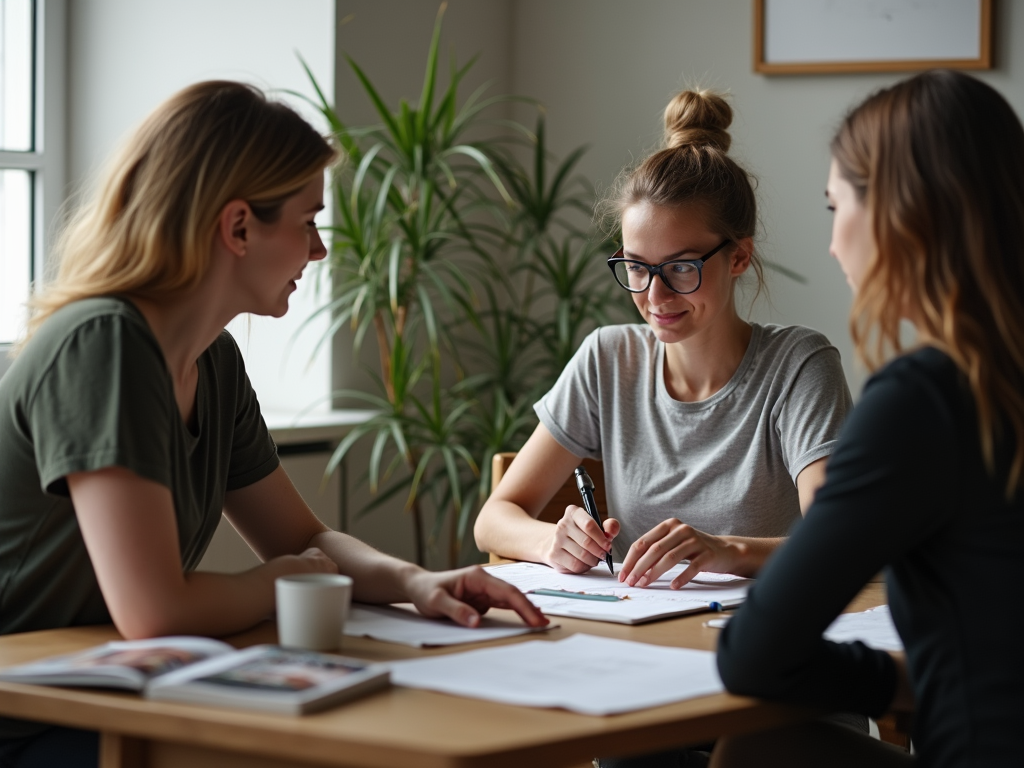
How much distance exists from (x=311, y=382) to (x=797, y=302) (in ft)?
4.75

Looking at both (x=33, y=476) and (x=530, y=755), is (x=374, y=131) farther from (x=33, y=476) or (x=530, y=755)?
(x=530, y=755)

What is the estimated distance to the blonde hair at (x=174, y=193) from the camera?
1444mm

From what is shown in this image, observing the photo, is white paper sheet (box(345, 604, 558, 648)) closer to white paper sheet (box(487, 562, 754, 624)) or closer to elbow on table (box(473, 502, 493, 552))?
white paper sheet (box(487, 562, 754, 624))

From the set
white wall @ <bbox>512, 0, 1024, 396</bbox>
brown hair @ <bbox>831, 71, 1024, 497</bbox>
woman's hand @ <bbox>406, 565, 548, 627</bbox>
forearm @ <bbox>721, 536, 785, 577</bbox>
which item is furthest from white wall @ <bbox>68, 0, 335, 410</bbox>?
brown hair @ <bbox>831, 71, 1024, 497</bbox>

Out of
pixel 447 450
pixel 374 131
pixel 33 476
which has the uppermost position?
pixel 374 131

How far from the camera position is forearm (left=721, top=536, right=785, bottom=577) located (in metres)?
1.76

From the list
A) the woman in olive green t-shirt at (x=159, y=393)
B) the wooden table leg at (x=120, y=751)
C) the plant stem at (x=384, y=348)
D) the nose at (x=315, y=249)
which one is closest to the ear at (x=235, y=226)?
the woman in olive green t-shirt at (x=159, y=393)

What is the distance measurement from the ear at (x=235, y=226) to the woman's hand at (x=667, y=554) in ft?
2.17

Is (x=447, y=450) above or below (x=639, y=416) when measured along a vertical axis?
below

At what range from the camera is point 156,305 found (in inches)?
58.4

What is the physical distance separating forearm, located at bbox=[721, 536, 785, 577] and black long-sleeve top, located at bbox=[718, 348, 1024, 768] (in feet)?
1.96

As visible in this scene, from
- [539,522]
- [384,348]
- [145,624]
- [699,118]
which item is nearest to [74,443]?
[145,624]

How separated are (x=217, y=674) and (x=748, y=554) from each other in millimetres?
895

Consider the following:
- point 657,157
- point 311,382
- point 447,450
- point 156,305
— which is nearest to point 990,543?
point 156,305
